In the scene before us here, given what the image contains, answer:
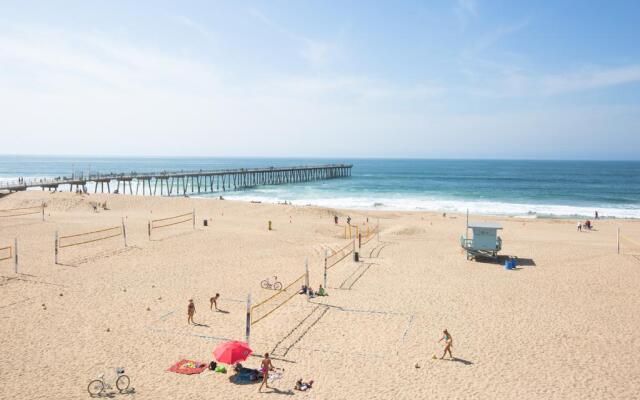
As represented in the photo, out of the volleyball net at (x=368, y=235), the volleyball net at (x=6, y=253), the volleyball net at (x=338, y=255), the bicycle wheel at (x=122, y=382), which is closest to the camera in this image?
the bicycle wheel at (x=122, y=382)

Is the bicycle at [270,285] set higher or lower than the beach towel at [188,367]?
higher

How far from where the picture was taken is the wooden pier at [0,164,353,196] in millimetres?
51031

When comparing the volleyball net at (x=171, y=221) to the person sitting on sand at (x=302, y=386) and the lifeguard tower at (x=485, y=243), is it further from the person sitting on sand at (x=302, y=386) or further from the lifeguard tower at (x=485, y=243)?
the person sitting on sand at (x=302, y=386)

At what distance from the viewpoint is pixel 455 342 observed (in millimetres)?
11562

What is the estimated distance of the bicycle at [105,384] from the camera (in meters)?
8.79

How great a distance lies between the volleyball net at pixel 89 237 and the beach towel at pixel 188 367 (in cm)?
1325

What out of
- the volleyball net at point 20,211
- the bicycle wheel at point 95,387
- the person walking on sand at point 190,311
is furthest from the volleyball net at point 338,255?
the volleyball net at point 20,211

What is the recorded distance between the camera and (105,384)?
8.81 meters

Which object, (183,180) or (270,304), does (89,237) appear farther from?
(183,180)

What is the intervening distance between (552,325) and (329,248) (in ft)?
41.2

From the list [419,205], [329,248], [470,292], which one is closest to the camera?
[470,292]

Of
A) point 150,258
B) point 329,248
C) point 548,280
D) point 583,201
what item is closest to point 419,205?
point 583,201

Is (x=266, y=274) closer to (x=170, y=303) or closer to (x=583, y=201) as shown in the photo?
(x=170, y=303)

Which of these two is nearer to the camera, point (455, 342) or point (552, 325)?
point (455, 342)
